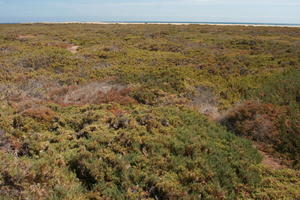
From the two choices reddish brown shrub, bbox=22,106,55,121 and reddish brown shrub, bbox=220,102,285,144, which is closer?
reddish brown shrub, bbox=220,102,285,144

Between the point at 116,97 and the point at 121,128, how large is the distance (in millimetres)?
3317

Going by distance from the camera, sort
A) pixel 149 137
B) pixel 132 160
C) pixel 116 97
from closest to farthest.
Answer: pixel 132 160 → pixel 149 137 → pixel 116 97

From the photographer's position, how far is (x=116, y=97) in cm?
977

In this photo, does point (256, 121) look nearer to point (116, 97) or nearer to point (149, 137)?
point (149, 137)

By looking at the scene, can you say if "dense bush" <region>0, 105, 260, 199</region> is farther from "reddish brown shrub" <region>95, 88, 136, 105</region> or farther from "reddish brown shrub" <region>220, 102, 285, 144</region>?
"reddish brown shrub" <region>95, 88, 136, 105</region>

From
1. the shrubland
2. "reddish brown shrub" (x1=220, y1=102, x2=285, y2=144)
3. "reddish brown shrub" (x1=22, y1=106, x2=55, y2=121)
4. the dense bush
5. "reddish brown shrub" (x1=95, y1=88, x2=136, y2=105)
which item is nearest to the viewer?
the dense bush

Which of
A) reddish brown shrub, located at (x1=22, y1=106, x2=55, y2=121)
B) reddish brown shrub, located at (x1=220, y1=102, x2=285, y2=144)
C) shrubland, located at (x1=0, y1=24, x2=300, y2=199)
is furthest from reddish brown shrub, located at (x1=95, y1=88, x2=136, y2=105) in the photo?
reddish brown shrub, located at (x1=220, y1=102, x2=285, y2=144)

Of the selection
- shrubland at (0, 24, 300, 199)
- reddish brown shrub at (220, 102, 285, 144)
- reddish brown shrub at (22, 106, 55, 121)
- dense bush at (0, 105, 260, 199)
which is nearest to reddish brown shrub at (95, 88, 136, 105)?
shrubland at (0, 24, 300, 199)

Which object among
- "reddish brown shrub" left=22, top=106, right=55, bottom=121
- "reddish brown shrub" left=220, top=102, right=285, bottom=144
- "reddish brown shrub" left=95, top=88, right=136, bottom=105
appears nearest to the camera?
"reddish brown shrub" left=220, top=102, right=285, bottom=144

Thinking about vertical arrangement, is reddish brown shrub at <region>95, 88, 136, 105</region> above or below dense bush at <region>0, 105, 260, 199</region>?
above

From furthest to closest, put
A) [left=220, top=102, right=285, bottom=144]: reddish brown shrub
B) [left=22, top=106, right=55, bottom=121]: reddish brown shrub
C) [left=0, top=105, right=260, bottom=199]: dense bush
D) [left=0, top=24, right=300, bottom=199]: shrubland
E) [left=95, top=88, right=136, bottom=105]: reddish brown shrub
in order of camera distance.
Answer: [left=95, top=88, right=136, bottom=105]: reddish brown shrub
[left=22, top=106, right=55, bottom=121]: reddish brown shrub
[left=220, top=102, right=285, bottom=144]: reddish brown shrub
[left=0, top=24, right=300, bottom=199]: shrubland
[left=0, top=105, right=260, bottom=199]: dense bush

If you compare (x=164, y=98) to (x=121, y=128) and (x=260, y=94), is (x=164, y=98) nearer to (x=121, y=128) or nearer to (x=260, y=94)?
(x=121, y=128)

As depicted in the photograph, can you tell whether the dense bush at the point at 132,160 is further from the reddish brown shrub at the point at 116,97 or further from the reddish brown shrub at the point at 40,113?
the reddish brown shrub at the point at 116,97

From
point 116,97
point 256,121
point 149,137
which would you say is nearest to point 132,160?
point 149,137
